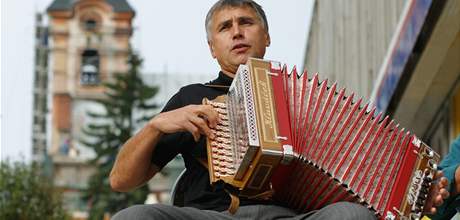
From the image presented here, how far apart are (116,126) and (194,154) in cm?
4980

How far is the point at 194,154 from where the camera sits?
20.2ft

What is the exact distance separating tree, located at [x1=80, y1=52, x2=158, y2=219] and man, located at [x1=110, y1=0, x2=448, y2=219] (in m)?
46.9

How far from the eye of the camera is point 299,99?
19.7 feet

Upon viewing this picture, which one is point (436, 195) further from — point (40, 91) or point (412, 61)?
point (40, 91)

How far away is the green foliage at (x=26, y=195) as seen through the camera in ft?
128

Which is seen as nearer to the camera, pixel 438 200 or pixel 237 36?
pixel 438 200

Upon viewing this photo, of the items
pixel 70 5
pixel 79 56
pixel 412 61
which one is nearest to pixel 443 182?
pixel 412 61

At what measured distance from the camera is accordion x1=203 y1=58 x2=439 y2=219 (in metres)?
5.83

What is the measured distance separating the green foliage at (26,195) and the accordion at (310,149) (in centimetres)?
3156

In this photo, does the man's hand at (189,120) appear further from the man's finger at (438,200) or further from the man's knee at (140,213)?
the man's finger at (438,200)

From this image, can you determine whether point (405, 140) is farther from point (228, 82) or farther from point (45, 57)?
point (45, 57)

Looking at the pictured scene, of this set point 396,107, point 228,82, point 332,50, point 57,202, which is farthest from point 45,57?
point 228,82

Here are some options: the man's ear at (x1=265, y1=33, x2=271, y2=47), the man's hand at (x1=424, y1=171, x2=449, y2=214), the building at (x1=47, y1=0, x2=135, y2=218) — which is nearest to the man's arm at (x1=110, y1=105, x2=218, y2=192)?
the man's ear at (x1=265, y1=33, x2=271, y2=47)

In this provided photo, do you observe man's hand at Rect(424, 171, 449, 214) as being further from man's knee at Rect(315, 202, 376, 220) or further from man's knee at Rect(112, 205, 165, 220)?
man's knee at Rect(112, 205, 165, 220)
